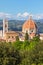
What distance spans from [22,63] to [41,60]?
6.62 ft

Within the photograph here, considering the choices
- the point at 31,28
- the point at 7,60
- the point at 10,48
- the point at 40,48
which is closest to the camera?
the point at 7,60

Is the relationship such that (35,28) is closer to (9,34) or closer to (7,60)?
(9,34)

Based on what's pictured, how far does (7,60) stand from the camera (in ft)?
79.2

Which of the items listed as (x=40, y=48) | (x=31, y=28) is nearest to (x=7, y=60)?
(x=40, y=48)

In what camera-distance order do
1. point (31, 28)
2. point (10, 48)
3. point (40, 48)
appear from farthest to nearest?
point (31, 28), point (40, 48), point (10, 48)

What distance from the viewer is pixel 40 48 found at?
1159 inches

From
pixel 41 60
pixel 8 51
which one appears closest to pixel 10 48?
pixel 8 51

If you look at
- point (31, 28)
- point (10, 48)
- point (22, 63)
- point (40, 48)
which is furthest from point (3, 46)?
point (31, 28)

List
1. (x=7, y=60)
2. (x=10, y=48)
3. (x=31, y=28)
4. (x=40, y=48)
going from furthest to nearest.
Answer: (x=31, y=28)
(x=40, y=48)
(x=10, y=48)
(x=7, y=60)

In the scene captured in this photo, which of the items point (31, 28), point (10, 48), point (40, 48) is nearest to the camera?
point (10, 48)

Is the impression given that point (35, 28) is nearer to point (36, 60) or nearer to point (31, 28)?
point (31, 28)

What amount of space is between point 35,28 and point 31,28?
0.86 meters

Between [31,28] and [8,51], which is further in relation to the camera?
[31,28]

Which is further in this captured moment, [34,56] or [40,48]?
[40,48]
